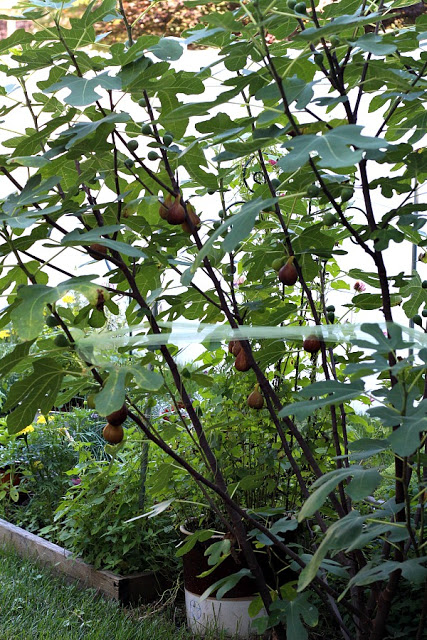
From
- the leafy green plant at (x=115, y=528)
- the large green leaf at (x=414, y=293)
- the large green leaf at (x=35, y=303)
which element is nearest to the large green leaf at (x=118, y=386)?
the large green leaf at (x=35, y=303)

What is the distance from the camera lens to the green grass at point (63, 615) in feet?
6.10

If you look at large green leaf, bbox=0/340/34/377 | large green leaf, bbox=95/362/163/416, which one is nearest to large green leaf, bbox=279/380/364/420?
large green leaf, bbox=95/362/163/416

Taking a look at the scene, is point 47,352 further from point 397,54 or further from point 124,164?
point 397,54

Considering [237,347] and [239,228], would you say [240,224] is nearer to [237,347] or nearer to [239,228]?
[239,228]

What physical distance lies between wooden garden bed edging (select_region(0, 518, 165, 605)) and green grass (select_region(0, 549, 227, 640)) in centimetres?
3

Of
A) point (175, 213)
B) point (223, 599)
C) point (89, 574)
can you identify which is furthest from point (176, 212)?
point (89, 574)

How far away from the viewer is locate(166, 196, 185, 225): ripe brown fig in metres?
1.14

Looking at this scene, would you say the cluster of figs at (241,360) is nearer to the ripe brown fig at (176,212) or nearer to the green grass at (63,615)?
the ripe brown fig at (176,212)

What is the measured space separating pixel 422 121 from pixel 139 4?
540 centimetres

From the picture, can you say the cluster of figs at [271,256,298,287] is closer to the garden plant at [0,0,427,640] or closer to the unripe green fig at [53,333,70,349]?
the garden plant at [0,0,427,640]

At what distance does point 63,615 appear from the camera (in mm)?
2020

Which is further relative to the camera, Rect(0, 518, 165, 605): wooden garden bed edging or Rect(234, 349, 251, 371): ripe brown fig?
Rect(0, 518, 165, 605): wooden garden bed edging

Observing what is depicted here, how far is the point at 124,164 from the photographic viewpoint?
1222 millimetres

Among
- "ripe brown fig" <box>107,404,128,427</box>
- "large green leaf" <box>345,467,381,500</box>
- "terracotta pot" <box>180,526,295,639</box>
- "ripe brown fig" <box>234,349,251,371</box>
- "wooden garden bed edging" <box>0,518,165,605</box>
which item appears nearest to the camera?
"large green leaf" <box>345,467,381,500</box>
